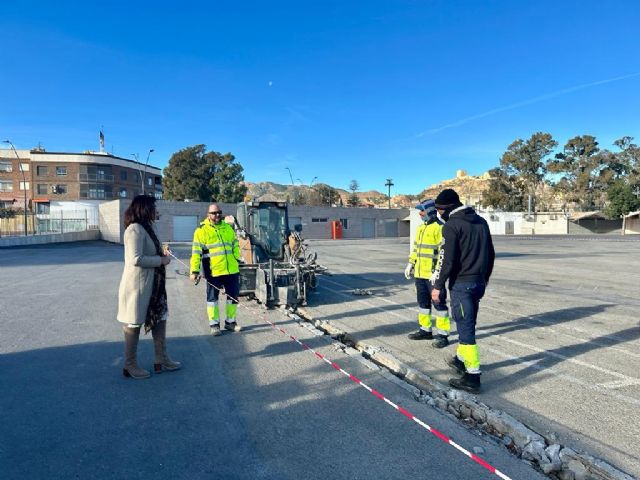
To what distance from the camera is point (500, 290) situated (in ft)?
35.3

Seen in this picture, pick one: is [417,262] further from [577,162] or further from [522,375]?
[577,162]

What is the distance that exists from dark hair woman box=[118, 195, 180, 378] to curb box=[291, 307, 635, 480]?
2.73 metres

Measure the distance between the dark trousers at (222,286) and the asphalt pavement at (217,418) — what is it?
0.63 m

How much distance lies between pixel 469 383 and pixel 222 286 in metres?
3.86

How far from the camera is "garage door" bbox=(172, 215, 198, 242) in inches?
1606

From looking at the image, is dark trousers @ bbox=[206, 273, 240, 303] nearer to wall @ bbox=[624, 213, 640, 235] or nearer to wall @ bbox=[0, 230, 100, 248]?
wall @ bbox=[0, 230, 100, 248]

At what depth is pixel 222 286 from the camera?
255 inches

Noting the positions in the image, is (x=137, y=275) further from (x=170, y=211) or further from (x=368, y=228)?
(x=368, y=228)

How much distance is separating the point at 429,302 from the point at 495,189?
74468mm

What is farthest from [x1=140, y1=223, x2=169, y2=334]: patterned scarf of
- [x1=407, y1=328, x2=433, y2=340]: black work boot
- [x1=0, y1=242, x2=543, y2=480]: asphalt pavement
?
[x1=407, y1=328, x2=433, y2=340]: black work boot

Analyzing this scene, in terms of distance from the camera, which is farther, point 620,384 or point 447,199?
point 447,199

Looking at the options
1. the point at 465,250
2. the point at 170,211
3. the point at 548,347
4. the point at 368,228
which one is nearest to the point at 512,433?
the point at 465,250

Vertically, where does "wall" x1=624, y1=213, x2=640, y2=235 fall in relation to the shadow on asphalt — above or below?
above

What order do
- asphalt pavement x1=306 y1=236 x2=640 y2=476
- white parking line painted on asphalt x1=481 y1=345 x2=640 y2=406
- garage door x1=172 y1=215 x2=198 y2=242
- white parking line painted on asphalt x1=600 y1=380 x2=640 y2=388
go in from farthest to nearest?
1. garage door x1=172 y1=215 x2=198 y2=242
2. white parking line painted on asphalt x1=600 y1=380 x2=640 y2=388
3. white parking line painted on asphalt x1=481 y1=345 x2=640 y2=406
4. asphalt pavement x1=306 y1=236 x2=640 y2=476
